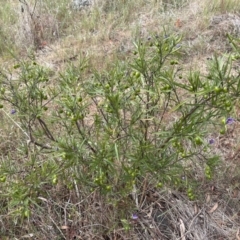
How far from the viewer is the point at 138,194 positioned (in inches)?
83.9

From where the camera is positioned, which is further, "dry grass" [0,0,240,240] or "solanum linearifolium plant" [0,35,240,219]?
"dry grass" [0,0,240,240]

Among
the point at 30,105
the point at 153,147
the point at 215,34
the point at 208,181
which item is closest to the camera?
the point at 153,147

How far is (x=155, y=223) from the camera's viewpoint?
214 centimetres

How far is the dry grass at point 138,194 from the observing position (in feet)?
6.88

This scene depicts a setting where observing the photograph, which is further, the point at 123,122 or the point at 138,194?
the point at 138,194

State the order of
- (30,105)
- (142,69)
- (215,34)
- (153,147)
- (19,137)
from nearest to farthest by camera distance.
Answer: (142,69)
(153,147)
(30,105)
(19,137)
(215,34)

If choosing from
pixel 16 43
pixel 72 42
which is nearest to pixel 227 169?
pixel 72 42

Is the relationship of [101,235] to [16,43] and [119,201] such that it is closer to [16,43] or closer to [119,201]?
[119,201]

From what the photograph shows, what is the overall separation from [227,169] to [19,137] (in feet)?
4.94

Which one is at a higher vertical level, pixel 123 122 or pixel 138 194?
pixel 123 122

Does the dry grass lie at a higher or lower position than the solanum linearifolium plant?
lower

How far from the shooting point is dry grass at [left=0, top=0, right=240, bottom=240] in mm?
Result: 2098

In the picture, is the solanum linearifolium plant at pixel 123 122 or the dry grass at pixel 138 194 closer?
the solanum linearifolium plant at pixel 123 122

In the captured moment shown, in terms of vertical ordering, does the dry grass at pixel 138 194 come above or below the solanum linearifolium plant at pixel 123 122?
below
